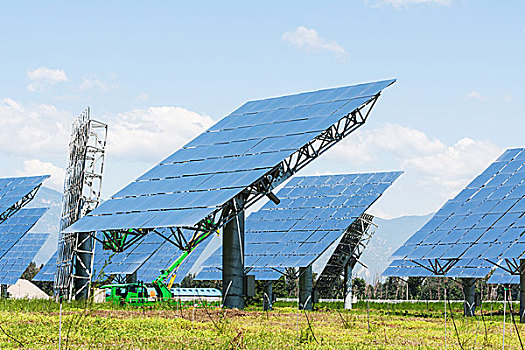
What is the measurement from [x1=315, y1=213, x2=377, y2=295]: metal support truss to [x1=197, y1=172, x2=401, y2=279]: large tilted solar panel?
2.22m

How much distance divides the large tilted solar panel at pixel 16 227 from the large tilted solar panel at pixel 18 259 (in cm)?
157

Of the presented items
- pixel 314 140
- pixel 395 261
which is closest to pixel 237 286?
pixel 314 140

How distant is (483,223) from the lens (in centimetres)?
2830

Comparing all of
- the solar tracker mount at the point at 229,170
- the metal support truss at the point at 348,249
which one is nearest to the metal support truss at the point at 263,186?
the solar tracker mount at the point at 229,170

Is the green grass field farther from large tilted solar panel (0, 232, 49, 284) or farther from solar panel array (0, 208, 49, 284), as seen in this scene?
large tilted solar panel (0, 232, 49, 284)

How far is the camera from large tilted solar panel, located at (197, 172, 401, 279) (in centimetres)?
3269

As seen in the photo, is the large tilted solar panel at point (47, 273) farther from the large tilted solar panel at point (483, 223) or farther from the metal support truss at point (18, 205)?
the large tilted solar panel at point (483, 223)

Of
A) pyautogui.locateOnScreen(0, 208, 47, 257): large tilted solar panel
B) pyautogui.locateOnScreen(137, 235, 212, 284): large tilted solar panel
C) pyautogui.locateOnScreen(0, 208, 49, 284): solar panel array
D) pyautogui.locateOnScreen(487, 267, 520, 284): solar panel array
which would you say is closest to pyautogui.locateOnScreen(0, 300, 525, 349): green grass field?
pyautogui.locateOnScreen(487, 267, 520, 284): solar panel array

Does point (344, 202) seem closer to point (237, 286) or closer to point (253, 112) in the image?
point (253, 112)

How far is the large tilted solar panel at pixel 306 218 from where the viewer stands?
1287 inches

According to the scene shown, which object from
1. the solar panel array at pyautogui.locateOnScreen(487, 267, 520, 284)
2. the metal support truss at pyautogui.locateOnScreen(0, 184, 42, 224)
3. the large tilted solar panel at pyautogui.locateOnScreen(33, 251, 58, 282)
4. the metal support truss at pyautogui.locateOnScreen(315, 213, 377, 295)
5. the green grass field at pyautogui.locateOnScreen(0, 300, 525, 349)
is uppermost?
the metal support truss at pyautogui.locateOnScreen(0, 184, 42, 224)

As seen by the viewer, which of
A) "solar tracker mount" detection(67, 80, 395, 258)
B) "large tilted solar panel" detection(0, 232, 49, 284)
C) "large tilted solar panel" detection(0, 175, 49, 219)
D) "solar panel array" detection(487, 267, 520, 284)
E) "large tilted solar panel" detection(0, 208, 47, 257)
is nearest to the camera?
"solar tracker mount" detection(67, 80, 395, 258)

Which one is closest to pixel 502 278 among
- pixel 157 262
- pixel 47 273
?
pixel 157 262

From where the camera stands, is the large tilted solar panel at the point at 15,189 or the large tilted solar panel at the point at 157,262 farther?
the large tilted solar panel at the point at 15,189
